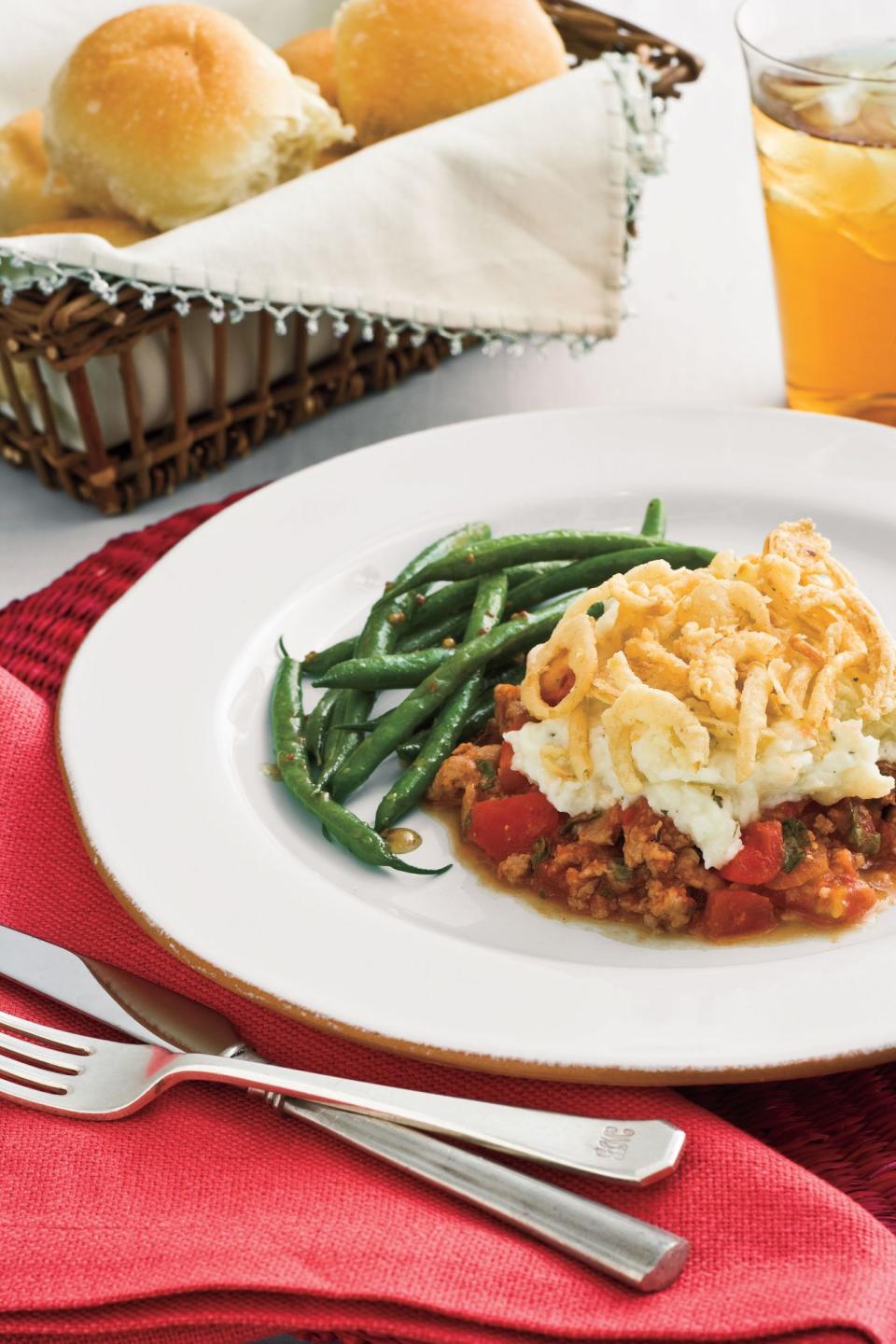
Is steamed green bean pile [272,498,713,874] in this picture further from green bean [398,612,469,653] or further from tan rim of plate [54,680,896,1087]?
tan rim of plate [54,680,896,1087]

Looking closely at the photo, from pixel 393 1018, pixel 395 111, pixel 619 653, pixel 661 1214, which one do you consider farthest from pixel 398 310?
pixel 661 1214

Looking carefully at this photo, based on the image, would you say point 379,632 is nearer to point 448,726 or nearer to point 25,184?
point 448,726

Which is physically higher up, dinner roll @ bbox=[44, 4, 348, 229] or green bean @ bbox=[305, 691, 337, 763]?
dinner roll @ bbox=[44, 4, 348, 229]

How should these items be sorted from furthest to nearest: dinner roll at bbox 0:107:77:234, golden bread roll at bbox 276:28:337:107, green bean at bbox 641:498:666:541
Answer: golden bread roll at bbox 276:28:337:107
dinner roll at bbox 0:107:77:234
green bean at bbox 641:498:666:541

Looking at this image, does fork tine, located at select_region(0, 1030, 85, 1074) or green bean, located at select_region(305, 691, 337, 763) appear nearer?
fork tine, located at select_region(0, 1030, 85, 1074)

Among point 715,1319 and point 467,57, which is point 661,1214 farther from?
point 467,57

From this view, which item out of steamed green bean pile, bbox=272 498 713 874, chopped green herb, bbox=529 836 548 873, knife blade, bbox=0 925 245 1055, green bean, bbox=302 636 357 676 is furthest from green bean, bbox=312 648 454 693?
knife blade, bbox=0 925 245 1055
